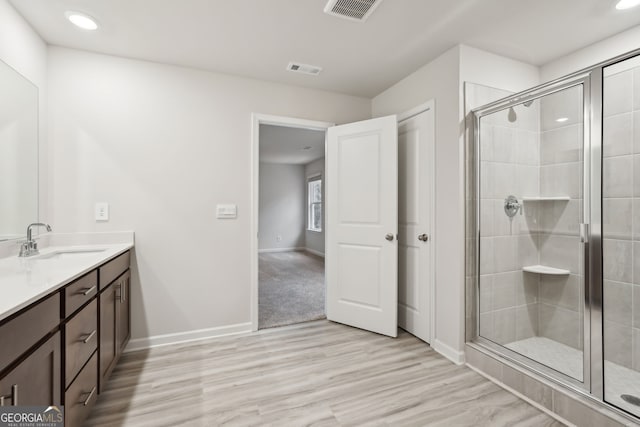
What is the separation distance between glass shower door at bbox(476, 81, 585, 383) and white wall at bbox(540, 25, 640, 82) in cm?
59

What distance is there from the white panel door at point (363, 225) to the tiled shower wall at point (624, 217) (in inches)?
56.8

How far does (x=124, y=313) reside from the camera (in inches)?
91.0

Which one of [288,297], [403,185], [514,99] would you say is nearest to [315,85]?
[403,185]

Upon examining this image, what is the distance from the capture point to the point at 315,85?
3117 millimetres

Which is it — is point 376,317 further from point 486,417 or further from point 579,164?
point 579,164

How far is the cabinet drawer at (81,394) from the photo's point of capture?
4.34ft

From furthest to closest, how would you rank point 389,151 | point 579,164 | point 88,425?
point 389,151 < point 579,164 < point 88,425

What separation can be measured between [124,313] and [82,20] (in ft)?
6.85

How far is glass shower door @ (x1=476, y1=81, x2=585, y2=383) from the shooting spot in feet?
7.41

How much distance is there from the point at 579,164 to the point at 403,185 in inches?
53.1

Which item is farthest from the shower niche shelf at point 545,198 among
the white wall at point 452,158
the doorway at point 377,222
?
the doorway at point 377,222

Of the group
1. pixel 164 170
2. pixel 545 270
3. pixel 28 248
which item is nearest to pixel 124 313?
pixel 28 248

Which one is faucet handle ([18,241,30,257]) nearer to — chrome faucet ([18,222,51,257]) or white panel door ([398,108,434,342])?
chrome faucet ([18,222,51,257])

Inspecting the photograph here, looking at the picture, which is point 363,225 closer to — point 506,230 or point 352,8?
point 506,230
